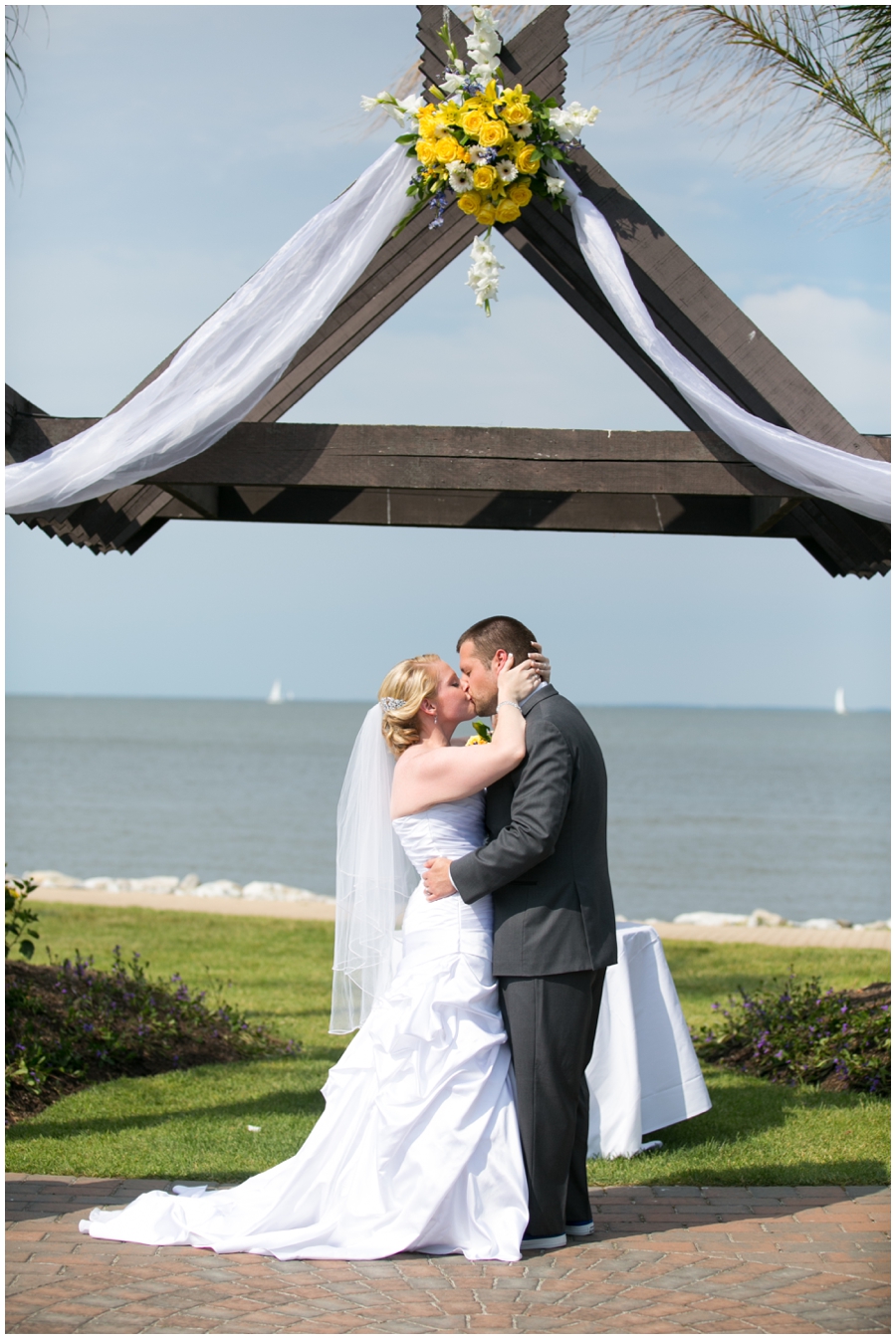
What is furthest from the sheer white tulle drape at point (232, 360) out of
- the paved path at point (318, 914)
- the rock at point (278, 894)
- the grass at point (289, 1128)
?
the rock at point (278, 894)

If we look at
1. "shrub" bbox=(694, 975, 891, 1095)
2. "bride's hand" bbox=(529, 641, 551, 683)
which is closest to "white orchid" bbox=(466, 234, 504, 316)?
"bride's hand" bbox=(529, 641, 551, 683)

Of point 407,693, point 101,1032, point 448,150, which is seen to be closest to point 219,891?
point 101,1032

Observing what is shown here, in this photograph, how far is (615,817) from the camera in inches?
1375

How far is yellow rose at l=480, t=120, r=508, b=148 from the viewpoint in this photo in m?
4.43

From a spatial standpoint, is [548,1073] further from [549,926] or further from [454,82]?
[454,82]

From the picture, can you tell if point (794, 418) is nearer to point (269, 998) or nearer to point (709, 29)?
point (709, 29)

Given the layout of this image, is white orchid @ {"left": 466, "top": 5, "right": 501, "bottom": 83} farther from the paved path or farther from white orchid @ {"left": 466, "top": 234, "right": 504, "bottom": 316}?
the paved path

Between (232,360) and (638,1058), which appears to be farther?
(638,1058)

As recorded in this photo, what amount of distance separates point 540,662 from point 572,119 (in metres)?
1.92

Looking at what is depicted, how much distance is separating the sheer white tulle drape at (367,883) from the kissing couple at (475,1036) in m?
0.20

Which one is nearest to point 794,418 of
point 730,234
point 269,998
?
point 730,234

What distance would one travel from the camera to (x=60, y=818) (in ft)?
110

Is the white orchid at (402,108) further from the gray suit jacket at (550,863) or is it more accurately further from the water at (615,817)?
the water at (615,817)

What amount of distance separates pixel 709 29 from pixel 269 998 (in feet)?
23.8
